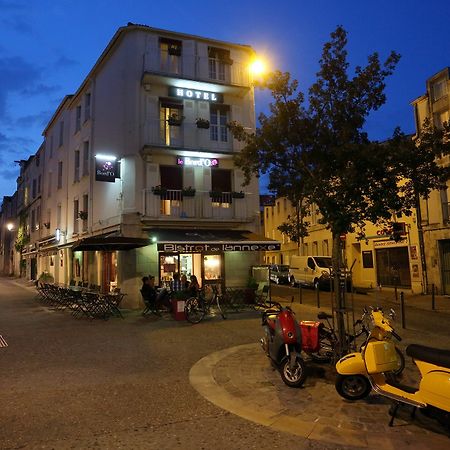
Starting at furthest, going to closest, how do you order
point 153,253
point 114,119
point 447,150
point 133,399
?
point 114,119 < point 153,253 < point 447,150 < point 133,399

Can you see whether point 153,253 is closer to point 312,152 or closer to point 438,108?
point 312,152

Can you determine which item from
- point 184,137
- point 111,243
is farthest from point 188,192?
point 111,243

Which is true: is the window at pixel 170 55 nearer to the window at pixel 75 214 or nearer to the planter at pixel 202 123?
the planter at pixel 202 123

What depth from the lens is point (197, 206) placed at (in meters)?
18.1

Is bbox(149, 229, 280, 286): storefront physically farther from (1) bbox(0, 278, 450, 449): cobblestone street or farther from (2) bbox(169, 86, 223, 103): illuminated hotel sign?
(1) bbox(0, 278, 450, 449): cobblestone street

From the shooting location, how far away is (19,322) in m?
12.8

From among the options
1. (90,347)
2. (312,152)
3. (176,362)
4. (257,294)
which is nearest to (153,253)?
(257,294)

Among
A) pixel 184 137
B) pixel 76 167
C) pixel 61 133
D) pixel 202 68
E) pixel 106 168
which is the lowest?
pixel 106 168

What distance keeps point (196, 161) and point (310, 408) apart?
46.6 feet

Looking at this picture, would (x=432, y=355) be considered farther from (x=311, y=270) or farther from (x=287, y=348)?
(x=311, y=270)

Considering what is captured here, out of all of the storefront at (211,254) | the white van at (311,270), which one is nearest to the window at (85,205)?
the storefront at (211,254)

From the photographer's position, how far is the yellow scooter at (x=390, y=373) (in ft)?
13.7

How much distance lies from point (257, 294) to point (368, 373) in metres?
11.0

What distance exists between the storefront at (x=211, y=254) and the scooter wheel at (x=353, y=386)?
10.00 m
